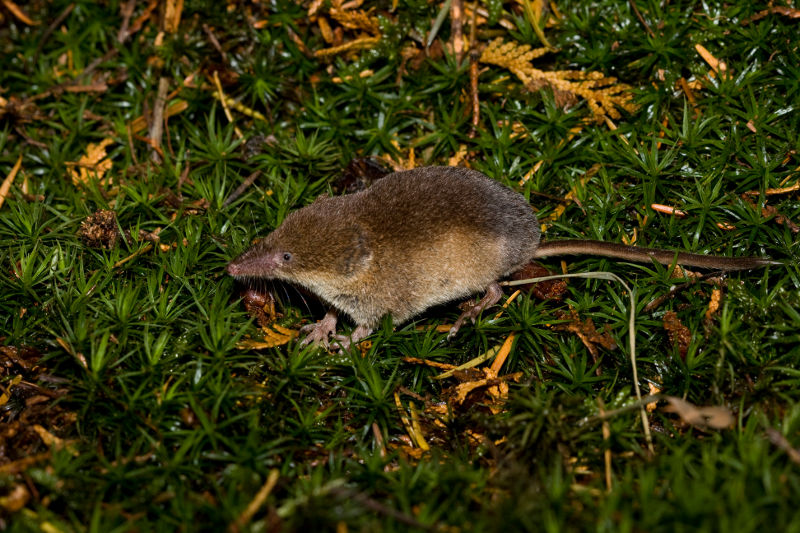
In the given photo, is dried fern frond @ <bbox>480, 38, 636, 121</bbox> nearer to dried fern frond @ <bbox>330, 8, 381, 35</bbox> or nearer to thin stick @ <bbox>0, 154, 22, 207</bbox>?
dried fern frond @ <bbox>330, 8, 381, 35</bbox>

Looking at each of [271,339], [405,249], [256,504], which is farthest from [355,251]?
[256,504]

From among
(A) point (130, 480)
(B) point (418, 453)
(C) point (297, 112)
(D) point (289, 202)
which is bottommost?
(B) point (418, 453)

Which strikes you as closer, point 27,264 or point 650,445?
point 650,445

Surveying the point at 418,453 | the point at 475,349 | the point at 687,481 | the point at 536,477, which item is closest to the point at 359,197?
the point at 475,349

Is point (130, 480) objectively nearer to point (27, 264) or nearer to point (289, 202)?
point (27, 264)

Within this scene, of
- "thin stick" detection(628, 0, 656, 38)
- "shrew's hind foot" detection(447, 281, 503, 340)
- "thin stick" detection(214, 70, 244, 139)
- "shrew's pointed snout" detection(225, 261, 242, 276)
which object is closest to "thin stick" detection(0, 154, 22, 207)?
"thin stick" detection(214, 70, 244, 139)

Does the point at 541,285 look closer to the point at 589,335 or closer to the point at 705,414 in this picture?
the point at 589,335

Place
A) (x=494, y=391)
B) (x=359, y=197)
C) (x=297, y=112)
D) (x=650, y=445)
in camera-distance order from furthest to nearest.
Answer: (x=297, y=112) → (x=359, y=197) → (x=494, y=391) → (x=650, y=445)
